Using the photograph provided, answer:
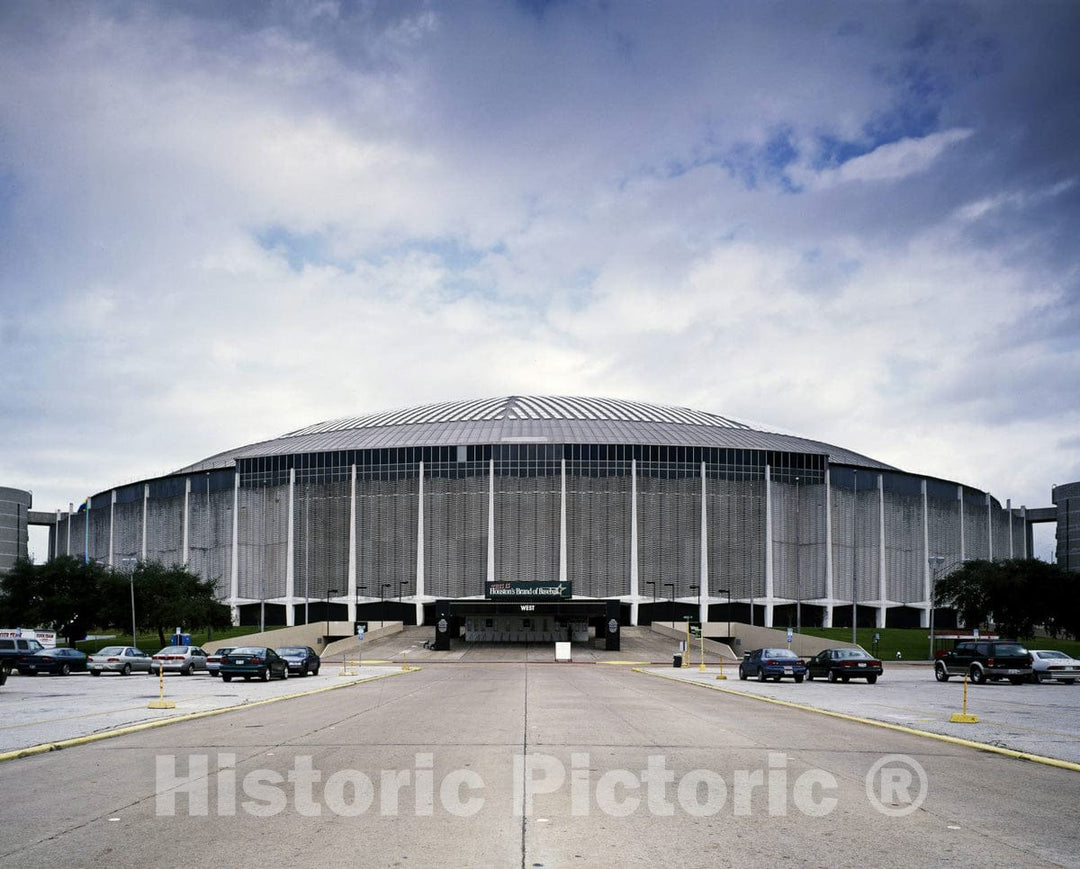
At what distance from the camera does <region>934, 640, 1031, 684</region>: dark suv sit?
41812 mm

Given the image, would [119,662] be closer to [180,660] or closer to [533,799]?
[180,660]

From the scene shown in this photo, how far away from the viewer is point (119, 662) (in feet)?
172

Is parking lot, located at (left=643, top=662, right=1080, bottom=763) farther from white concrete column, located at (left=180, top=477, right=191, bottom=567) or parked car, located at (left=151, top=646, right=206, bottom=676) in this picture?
white concrete column, located at (left=180, top=477, right=191, bottom=567)

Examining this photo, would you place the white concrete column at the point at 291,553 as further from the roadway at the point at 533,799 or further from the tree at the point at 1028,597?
the roadway at the point at 533,799

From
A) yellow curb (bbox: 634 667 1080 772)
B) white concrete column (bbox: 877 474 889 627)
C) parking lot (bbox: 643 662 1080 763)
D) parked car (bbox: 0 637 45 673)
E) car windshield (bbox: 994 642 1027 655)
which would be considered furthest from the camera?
white concrete column (bbox: 877 474 889 627)

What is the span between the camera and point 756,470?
114250mm

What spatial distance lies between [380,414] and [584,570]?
38.3 meters

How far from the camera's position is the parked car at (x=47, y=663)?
5078cm

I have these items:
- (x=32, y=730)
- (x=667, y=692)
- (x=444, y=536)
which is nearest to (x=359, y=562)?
(x=444, y=536)

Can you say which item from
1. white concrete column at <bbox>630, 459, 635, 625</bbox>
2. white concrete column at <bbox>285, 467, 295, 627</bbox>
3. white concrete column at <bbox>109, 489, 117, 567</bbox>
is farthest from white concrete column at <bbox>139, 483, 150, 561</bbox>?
white concrete column at <bbox>630, 459, 635, 625</bbox>

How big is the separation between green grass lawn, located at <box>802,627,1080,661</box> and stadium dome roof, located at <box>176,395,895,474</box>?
25.0 metres

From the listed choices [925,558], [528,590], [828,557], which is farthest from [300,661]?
[925,558]

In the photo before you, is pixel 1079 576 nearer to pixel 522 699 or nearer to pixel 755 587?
pixel 755 587

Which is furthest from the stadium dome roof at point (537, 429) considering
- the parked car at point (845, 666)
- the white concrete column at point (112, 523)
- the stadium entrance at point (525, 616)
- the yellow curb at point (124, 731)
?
the yellow curb at point (124, 731)
